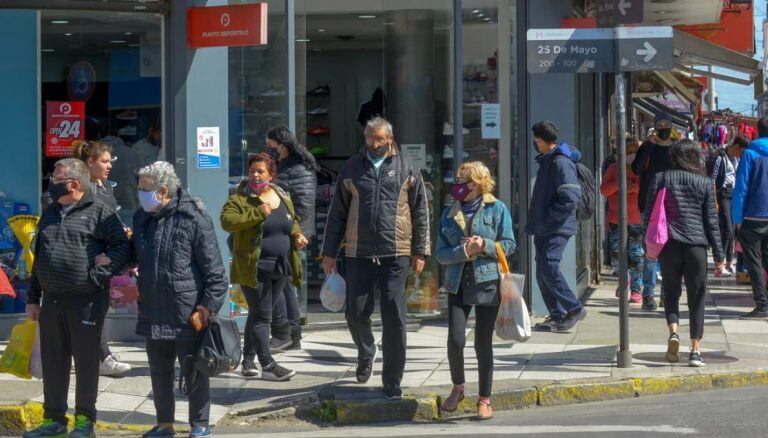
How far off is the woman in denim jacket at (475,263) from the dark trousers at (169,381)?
5.87ft

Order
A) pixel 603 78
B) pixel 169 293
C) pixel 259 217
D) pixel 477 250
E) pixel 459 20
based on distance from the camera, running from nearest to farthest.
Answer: pixel 169 293 < pixel 477 250 < pixel 259 217 < pixel 459 20 < pixel 603 78

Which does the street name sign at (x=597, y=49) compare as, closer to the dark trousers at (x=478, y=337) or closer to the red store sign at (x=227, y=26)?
the dark trousers at (x=478, y=337)

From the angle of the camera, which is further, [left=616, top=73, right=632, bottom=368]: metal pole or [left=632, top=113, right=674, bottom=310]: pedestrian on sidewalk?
[left=632, top=113, right=674, bottom=310]: pedestrian on sidewalk

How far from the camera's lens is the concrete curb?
334 inches

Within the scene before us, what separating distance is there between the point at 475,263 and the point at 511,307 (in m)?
0.40

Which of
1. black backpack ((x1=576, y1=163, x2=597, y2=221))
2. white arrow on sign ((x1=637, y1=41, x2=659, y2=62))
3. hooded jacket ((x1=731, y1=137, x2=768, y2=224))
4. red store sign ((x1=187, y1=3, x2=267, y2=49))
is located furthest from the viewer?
hooded jacket ((x1=731, y1=137, x2=768, y2=224))

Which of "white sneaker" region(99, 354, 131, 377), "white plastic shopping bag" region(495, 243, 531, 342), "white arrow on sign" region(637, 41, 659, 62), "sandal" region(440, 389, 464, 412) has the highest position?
"white arrow on sign" region(637, 41, 659, 62)

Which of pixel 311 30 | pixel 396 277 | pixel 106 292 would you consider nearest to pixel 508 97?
pixel 311 30

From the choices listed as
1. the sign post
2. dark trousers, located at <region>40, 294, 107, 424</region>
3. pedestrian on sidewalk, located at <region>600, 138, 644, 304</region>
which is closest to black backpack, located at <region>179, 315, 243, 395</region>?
dark trousers, located at <region>40, 294, 107, 424</region>

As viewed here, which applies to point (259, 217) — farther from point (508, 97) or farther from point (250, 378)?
point (508, 97)

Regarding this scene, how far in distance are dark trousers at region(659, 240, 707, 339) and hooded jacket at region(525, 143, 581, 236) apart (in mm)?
1424

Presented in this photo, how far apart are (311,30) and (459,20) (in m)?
1.67

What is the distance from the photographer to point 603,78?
18.8 metres

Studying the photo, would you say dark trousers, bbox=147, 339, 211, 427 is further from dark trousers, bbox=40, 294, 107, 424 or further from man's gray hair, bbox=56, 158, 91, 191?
man's gray hair, bbox=56, 158, 91, 191
